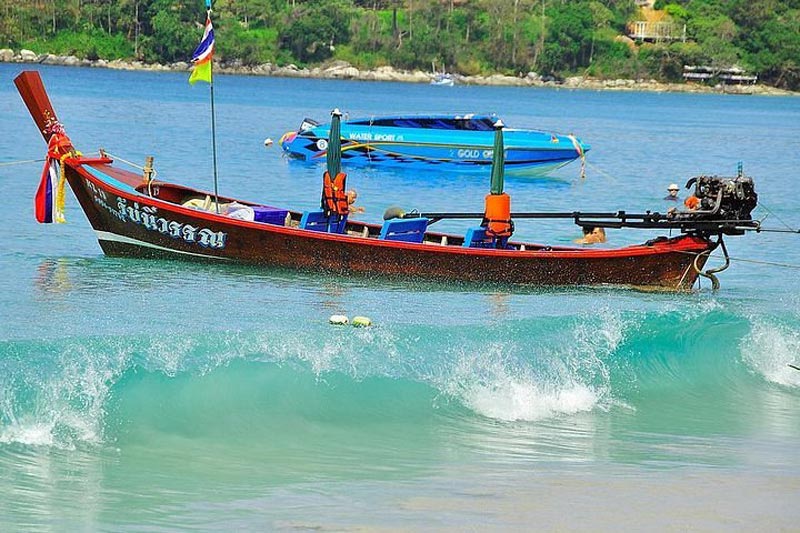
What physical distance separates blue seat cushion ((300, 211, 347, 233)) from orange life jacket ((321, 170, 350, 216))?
3.4 inches

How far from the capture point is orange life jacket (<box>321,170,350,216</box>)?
66.4ft

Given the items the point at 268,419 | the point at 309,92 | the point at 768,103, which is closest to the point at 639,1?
the point at 768,103

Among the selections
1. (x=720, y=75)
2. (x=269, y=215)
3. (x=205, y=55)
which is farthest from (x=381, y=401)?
(x=720, y=75)

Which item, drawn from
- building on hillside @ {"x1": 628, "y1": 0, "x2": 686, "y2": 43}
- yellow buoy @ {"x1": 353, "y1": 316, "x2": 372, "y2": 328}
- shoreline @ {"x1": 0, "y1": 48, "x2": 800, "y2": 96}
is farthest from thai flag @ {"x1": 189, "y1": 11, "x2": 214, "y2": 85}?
building on hillside @ {"x1": 628, "y1": 0, "x2": 686, "y2": 43}

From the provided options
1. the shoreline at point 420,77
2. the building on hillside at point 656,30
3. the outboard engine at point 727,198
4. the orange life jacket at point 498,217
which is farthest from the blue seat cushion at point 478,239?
the building on hillside at point 656,30

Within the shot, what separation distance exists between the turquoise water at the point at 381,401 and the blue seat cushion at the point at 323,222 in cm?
92

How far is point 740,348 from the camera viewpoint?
53.3ft

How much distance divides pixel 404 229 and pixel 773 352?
21.1 feet

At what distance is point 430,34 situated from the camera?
161m

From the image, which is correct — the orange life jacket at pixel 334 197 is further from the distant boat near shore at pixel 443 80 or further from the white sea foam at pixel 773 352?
the distant boat near shore at pixel 443 80

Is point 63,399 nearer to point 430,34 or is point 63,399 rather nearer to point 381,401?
point 381,401

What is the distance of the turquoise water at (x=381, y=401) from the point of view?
32.6 feet

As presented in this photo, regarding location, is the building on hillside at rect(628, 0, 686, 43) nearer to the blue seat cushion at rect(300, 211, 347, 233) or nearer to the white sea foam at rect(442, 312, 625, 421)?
the blue seat cushion at rect(300, 211, 347, 233)

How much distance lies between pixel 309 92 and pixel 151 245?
94.8 metres
